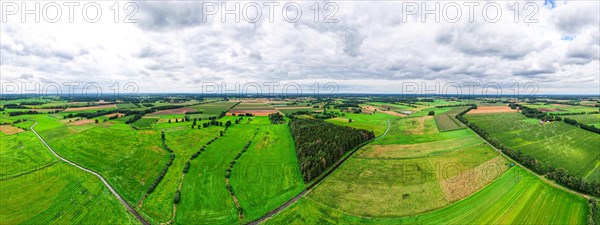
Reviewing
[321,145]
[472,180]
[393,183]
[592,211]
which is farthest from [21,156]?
[592,211]

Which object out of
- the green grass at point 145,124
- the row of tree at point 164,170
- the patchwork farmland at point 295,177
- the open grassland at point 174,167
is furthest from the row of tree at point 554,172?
the green grass at point 145,124

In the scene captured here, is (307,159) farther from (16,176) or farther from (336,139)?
(16,176)

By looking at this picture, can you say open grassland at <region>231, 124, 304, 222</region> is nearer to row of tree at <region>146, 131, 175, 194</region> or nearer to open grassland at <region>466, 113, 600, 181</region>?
row of tree at <region>146, 131, 175, 194</region>

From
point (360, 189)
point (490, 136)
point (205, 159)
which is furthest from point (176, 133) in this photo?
point (490, 136)

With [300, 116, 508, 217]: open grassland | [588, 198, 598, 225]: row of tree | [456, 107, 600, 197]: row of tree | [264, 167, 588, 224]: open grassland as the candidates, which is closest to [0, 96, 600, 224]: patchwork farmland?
[264, 167, 588, 224]: open grassland

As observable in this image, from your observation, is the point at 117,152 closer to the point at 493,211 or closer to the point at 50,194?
the point at 50,194

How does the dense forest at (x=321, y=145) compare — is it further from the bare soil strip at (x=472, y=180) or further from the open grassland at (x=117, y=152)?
the open grassland at (x=117, y=152)
